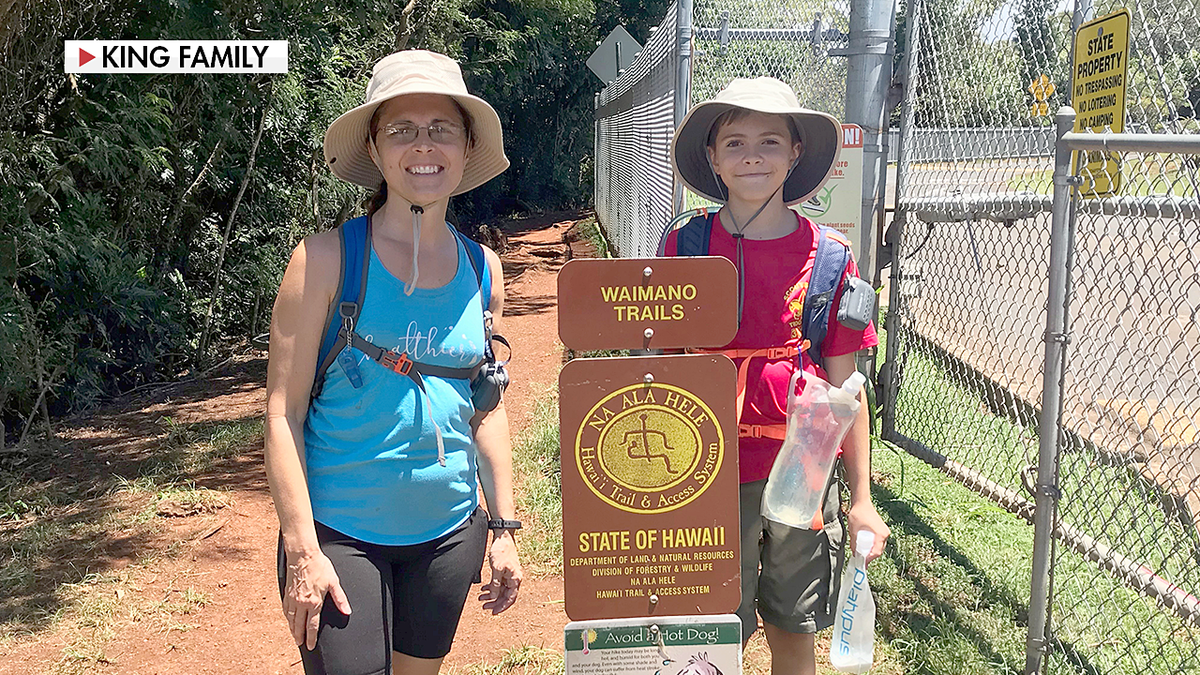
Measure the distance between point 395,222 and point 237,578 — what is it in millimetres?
3055

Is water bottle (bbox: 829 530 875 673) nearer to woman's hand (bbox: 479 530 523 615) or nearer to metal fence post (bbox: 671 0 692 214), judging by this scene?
woman's hand (bbox: 479 530 523 615)

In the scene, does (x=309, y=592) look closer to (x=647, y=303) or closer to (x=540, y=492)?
(x=647, y=303)

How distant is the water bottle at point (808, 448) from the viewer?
7.43 feet

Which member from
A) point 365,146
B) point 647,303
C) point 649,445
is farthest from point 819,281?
point 365,146

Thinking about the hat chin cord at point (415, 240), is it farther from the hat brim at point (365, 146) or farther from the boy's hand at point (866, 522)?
the boy's hand at point (866, 522)

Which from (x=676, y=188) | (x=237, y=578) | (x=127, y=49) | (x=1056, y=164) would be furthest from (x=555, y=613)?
(x=127, y=49)

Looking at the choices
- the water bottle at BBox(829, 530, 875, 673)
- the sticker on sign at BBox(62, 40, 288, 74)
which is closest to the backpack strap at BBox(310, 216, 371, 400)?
the water bottle at BBox(829, 530, 875, 673)

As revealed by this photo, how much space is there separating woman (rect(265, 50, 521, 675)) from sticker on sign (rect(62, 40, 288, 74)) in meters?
5.00

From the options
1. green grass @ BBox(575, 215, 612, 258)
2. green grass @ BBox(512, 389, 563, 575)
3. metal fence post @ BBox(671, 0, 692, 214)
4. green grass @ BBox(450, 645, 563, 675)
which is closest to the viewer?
green grass @ BBox(450, 645, 563, 675)

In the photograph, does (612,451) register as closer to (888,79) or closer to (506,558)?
(506,558)

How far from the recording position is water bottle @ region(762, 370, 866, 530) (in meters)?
2.26

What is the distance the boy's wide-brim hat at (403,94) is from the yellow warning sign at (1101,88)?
177 centimetres

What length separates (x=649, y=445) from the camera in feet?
6.92

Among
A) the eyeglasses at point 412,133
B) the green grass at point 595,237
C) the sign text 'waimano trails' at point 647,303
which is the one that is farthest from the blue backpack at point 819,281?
the green grass at point 595,237
